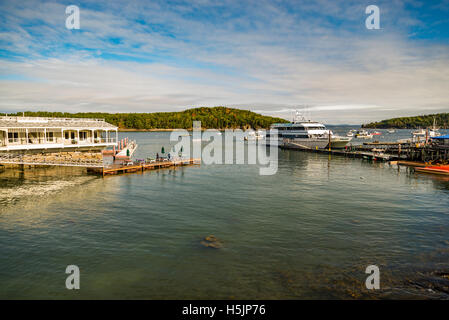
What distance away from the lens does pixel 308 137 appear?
87.3 meters

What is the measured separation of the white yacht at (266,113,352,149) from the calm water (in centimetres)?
4831

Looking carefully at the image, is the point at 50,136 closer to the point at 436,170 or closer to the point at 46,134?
the point at 46,134

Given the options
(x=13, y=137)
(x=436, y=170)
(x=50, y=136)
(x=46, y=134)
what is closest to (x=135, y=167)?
(x=50, y=136)

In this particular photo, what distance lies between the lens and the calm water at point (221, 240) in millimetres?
13719

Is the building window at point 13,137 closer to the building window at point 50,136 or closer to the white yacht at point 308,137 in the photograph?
the building window at point 50,136

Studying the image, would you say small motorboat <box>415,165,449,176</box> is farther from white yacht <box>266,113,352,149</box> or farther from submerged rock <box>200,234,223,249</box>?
submerged rock <box>200,234,223,249</box>

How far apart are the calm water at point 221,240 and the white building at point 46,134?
10.5 meters

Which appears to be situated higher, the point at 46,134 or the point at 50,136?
the point at 46,134

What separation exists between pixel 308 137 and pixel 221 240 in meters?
74.1

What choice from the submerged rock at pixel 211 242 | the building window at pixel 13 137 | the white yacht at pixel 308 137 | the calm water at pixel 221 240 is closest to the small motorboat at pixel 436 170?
the calm water at pixel 221 240

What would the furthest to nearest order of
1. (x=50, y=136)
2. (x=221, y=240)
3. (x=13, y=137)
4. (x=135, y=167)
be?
Result: (x=50, y=136), (x=135, y=167), (x=13, y=137), (x=221, y=240)

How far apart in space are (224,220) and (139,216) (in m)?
7.04

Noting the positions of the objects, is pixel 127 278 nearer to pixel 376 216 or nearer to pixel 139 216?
pixel 139 216
